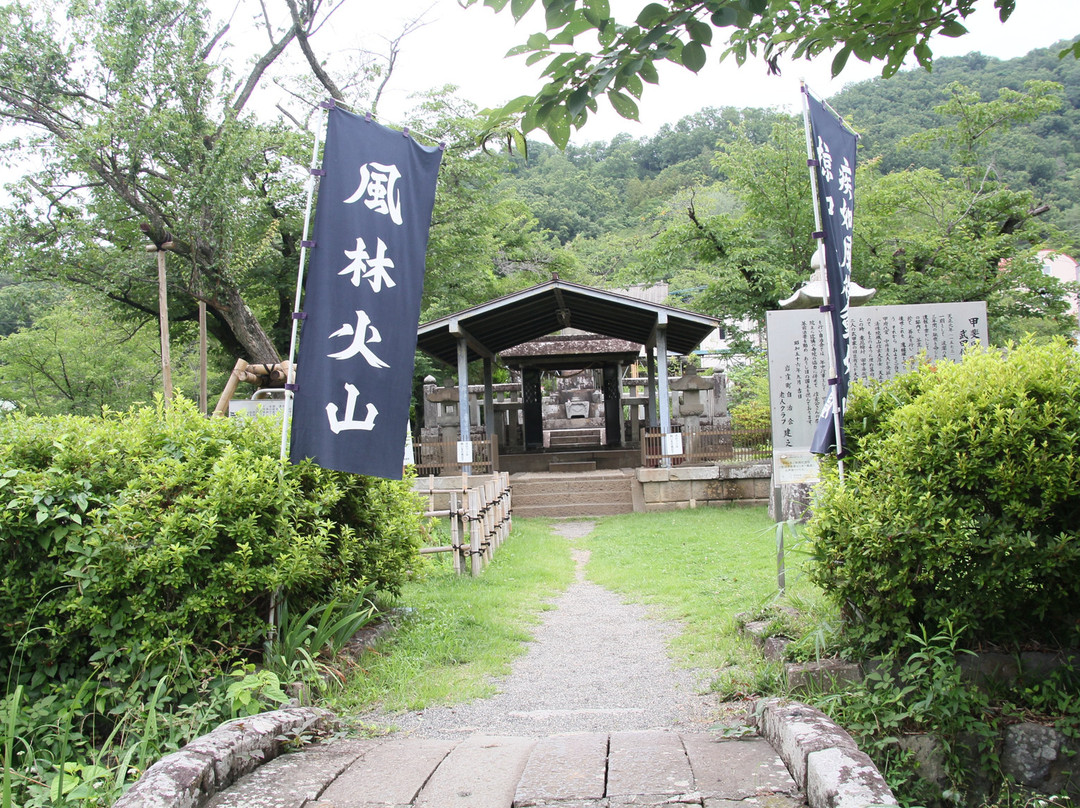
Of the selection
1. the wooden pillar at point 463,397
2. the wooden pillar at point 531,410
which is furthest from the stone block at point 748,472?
the wooden pillar at point 531,410

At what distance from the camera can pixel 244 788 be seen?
287 cm

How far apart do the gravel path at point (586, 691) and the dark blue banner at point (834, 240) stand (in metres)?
1.75

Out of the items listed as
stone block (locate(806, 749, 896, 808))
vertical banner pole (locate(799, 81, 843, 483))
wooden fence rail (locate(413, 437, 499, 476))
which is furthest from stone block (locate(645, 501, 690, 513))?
stone block (locate(806, 749, 896, 808))

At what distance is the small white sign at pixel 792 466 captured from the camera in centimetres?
644

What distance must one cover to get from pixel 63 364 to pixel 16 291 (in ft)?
8.80

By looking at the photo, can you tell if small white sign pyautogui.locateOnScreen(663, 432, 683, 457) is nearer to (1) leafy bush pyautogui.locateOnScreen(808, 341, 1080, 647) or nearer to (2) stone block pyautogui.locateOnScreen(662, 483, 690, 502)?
(2) stone block pyautogui.locateOnScreen(662, 483, 690, 502)

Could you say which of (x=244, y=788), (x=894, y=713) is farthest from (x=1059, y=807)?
(x=244, y=788)

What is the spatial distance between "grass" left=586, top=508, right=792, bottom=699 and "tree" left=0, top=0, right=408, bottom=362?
402 inches

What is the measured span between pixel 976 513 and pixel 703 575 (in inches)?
193

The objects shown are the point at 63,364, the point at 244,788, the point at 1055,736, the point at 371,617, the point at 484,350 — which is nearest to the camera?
the point at 244,788

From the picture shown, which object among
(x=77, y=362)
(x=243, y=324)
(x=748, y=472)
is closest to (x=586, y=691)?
(x=748, y=472)

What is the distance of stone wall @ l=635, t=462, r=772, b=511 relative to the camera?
14.7 m

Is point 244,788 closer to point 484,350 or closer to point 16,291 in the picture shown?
point 484,350

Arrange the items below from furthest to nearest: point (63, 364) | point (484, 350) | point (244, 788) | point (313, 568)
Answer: point (63, 364)
point (484, 350)
point (313, 568)
point (244, 788)
